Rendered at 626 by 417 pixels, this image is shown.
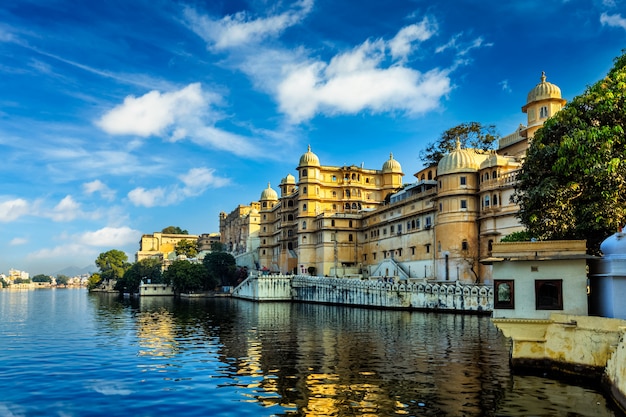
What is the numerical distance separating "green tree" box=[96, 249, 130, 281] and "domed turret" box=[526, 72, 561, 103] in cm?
12314

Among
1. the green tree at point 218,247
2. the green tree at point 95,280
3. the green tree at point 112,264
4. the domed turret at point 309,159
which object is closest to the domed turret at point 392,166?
the domed turret at point 309,159

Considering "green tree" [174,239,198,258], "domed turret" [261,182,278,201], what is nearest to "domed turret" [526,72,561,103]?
"domed turret" [261,182,278,201]

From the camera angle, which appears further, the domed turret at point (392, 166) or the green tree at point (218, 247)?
the green tree at point (218, 247)

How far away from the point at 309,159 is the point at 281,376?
67.5 m

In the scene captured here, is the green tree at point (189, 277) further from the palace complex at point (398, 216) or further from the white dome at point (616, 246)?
the white dome at point (616, 246)

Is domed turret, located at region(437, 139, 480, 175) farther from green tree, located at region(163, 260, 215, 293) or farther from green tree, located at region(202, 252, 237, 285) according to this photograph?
green tree, located at region(202, 252, 237, 285)

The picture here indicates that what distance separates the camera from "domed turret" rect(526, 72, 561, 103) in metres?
57.7

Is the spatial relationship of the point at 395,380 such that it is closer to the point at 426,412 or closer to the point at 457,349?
the point at 426,412

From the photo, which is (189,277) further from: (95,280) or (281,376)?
(281,376)

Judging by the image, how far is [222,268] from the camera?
10831 cm

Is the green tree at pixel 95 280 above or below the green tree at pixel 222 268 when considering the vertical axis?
below

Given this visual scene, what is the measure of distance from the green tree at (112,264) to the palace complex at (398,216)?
52.8m

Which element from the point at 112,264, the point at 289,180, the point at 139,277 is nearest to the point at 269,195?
the point at 289,180

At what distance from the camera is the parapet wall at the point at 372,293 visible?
49000 mm
